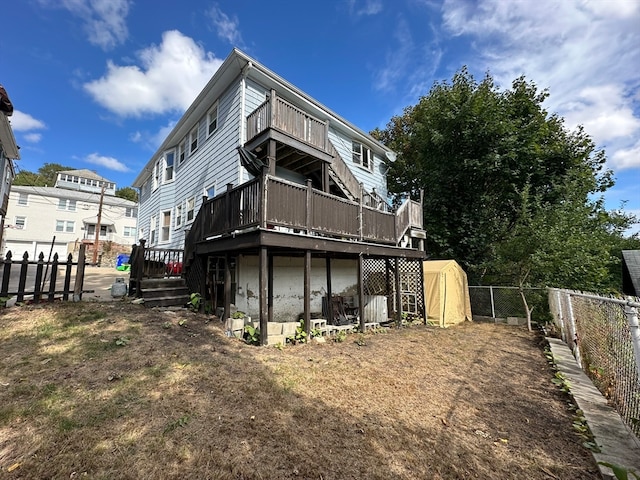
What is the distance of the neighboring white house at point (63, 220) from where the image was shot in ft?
99.1

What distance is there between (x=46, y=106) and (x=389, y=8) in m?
24.5

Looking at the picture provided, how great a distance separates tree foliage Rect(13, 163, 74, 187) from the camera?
138 ft

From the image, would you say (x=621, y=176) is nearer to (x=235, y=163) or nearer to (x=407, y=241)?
(x=407, y=241)

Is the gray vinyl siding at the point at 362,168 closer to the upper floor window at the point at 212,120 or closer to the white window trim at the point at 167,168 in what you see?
the upper floor window at the point at 212,120

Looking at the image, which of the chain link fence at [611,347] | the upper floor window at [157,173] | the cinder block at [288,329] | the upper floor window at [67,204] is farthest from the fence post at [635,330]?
the upper floor window at [67,204]

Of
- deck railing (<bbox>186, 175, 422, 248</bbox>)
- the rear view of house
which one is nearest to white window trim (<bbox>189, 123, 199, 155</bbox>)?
the rear view of house

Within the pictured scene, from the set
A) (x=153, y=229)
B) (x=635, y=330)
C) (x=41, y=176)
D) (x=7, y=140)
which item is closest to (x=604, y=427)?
(x=635, y=330)

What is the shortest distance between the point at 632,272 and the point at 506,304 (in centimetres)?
859

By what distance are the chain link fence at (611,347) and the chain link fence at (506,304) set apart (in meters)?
4.86

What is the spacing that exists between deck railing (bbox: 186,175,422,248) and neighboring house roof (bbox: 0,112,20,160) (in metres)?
9.18

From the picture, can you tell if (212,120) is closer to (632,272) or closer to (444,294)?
(444,294)

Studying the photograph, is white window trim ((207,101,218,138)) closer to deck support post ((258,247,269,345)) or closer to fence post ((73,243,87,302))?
fence post ((73,243,87,302))

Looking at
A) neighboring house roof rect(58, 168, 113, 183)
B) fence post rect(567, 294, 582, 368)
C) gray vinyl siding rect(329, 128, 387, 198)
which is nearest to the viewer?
fence post rect(567, 294, 582, 368)

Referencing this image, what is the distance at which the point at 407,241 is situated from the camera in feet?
35.9
